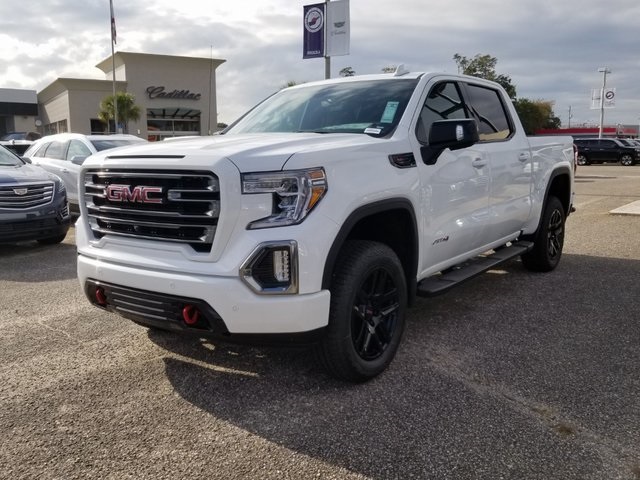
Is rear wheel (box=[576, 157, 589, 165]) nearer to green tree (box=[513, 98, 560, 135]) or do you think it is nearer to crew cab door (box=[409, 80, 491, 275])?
green tree (box=[513, 98, 560, 135])

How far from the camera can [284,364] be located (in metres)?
3.84

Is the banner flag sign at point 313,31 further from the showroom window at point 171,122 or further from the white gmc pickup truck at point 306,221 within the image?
the showroom window at point 171,122

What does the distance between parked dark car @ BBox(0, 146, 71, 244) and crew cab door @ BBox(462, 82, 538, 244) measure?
593 cm

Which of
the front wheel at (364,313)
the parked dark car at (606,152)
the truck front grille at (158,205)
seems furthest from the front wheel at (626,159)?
the truck front grille at (158,205)

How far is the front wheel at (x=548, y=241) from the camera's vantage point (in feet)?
20.3

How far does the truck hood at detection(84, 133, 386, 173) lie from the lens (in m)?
2.98

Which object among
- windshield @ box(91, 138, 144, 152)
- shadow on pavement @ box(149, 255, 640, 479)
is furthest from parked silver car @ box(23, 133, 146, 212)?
shadow on pavement @ box(149, 255, 640, 479)

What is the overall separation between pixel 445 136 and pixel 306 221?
4.43ft

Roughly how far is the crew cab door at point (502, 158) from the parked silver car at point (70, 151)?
6.88m

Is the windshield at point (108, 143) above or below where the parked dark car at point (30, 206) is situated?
above

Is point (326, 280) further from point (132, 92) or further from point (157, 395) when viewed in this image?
point (132, 92)

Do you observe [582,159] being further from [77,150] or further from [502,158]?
[502,158]

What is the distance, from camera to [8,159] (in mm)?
9016

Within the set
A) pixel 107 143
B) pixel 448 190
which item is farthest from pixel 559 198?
pixel 107 143
